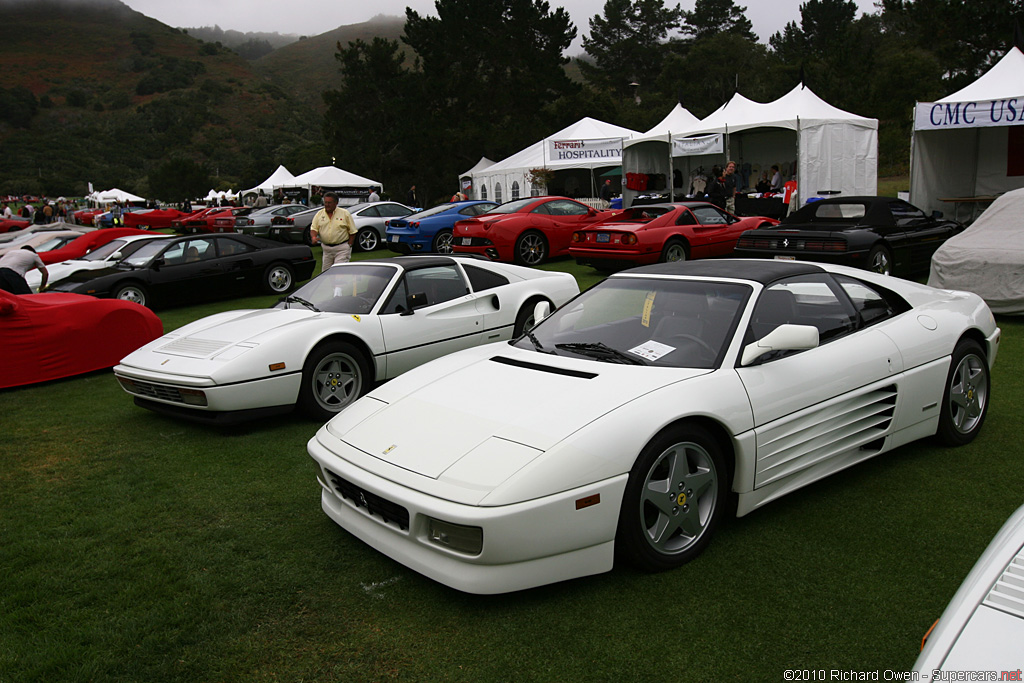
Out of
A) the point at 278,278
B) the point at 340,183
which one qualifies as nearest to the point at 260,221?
the point at 340,183

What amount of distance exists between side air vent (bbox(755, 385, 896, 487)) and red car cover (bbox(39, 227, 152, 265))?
14.7 meters

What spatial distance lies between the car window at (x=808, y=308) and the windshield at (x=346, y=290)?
319 cm

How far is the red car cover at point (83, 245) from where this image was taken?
14312 millimetres

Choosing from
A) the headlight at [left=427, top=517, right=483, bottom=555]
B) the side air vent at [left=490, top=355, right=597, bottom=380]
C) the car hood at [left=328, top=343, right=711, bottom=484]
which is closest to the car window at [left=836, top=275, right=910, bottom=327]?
the car hood at [left=328, top=343, right=711, bottom=484]

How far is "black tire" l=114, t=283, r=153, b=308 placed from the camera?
10.7m

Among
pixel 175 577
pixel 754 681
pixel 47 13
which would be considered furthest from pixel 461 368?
pixel 47 13

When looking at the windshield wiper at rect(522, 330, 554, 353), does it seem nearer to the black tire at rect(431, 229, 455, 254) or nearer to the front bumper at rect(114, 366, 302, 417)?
the front bumper at rect(114, 366, 302, 417)

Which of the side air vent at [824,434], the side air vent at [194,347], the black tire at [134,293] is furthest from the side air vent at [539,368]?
the black tire at [134,293]

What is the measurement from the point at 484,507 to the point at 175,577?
153 centimetres

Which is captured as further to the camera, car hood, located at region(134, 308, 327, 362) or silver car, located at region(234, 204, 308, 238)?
silver car, located at region(234, 204, 308, 238)

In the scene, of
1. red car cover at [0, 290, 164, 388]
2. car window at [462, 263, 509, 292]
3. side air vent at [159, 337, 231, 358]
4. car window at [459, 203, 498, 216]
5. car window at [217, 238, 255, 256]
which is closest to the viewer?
side air vent at [159, 337, 231, 358]

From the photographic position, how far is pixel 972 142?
17266 millimetres

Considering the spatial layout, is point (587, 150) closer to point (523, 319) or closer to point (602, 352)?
point (523, 319)

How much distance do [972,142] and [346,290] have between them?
17.5 m
